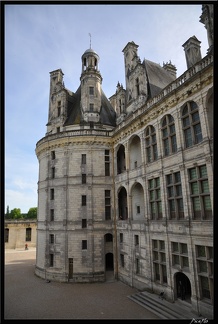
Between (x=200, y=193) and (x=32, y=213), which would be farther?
(x=32, y=213)

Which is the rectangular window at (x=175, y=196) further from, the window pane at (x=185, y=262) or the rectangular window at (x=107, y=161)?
the rectangular window at (x=107, y=161)

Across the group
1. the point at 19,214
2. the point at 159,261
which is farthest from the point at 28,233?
the point at 159,261

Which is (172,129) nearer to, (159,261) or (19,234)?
(159,261)

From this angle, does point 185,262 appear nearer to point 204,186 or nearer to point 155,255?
point 155,255

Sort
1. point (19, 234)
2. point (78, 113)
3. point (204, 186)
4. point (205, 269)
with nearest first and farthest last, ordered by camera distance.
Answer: point (205, 269), point (204, 186), point (78, 113), point (19, 234)

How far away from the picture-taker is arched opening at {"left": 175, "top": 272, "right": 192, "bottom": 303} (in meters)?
14.6

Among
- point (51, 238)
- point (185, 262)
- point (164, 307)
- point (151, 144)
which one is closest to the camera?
point (164, 307)

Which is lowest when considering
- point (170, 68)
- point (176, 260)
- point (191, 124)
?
point (176, 260)

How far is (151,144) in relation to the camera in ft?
60.3

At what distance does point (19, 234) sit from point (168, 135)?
40854 millimetres

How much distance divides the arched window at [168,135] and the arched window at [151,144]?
45.4 inches

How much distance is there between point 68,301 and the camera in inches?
643

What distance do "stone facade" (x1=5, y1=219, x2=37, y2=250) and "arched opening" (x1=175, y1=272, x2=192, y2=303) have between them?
38290mm

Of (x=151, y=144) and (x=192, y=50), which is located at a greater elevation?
(x=192, y=50)
